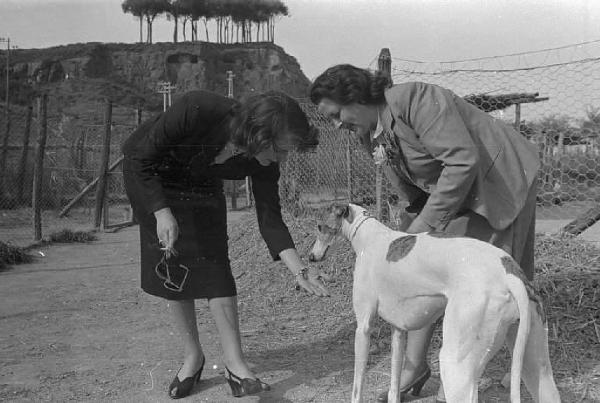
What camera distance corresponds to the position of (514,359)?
226cm

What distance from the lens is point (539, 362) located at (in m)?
2.42

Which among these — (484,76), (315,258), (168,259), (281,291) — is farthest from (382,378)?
(484,76)

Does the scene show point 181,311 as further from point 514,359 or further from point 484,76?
point 484,76

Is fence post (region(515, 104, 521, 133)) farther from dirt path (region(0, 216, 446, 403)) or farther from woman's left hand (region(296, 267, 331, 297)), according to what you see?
woman's left hand (region(296, 267, 331, 297))

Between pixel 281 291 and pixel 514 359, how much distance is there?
4098mm

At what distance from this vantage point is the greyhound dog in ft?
7.44

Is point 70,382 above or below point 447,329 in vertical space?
below

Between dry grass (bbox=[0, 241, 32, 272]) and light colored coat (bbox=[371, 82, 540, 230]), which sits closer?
light colored coat (bbox=[371, 82, 540, 230])

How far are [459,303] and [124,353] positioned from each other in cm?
286

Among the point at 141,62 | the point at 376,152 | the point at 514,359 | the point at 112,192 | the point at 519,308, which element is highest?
the point at 141,62

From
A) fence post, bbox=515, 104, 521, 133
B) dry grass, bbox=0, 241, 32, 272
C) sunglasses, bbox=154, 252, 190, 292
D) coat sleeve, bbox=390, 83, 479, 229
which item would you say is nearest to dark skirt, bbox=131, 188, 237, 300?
sunglasses, bbox=154, 252, 190, 292

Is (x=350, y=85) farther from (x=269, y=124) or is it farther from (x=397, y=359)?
(x=397, y=359)

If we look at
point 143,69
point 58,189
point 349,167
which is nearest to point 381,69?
point 349,167

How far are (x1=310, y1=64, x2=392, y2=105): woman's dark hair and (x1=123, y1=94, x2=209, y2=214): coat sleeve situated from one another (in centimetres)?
71
